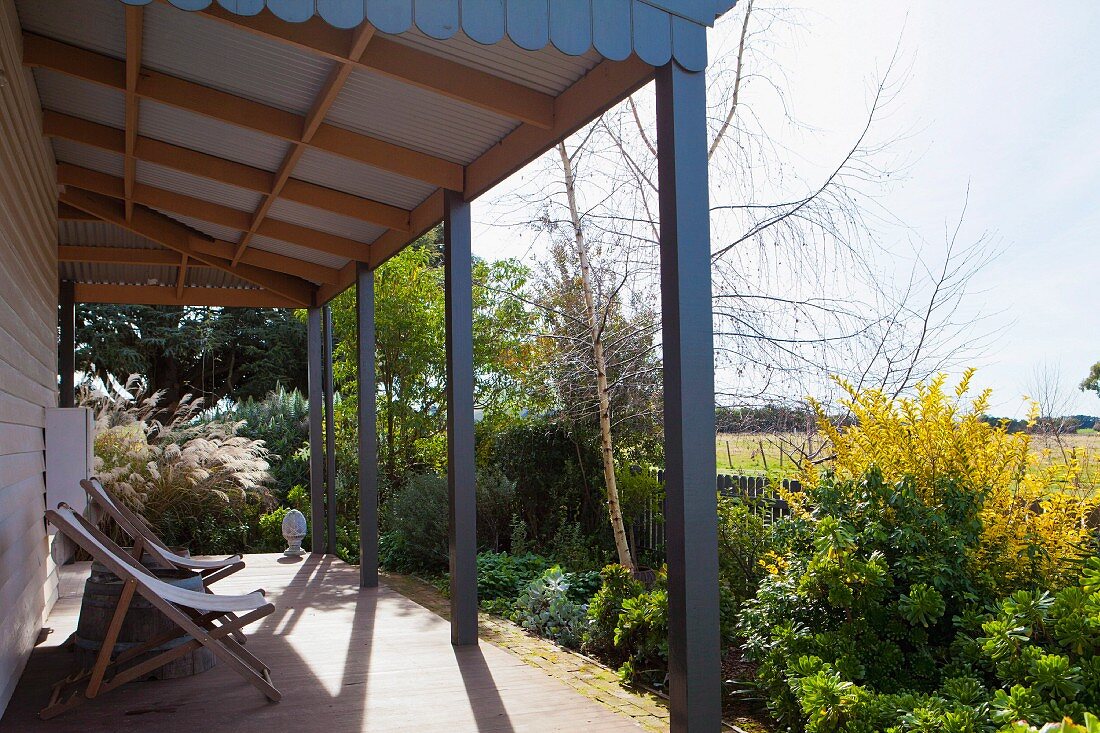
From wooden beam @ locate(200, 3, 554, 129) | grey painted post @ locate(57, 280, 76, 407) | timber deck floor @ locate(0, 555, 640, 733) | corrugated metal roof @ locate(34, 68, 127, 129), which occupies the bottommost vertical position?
timber deck floor @ locate(0, 555, 640, 733)

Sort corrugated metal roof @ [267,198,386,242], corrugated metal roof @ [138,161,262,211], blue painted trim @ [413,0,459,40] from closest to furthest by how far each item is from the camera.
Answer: blue painted trim @ [413,0,459,40] → corrugated metal roof @ [138,161,262,211] → corrugated metal roof @ [267,198,386,242]

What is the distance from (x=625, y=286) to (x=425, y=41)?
3.66 m

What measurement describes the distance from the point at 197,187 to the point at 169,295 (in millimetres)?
3658

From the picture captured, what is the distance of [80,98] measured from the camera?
4961mm

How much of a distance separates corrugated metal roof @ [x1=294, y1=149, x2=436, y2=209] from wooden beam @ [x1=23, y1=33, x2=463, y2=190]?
28 centimetres

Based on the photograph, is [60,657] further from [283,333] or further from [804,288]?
[283,333]

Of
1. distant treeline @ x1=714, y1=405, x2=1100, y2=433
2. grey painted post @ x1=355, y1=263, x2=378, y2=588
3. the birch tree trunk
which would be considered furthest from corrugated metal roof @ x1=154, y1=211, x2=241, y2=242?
distant treeline @ x1=714, y1=405, x2=1100, y2=433

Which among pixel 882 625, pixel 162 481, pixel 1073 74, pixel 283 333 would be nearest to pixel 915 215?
pixel 882 625

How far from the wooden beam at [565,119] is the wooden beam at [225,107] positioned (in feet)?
1.14

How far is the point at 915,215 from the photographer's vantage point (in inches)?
251

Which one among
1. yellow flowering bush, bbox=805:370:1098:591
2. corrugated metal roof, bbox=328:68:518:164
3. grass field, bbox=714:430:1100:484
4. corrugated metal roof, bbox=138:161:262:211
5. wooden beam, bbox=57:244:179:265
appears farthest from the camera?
wooden beam, bbox=57:244:179:265

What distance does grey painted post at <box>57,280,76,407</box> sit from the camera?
904cm

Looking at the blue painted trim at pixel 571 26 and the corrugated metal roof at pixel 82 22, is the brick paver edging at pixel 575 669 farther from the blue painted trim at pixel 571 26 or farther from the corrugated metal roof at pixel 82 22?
the corrugated metal roof at pixel 82 22

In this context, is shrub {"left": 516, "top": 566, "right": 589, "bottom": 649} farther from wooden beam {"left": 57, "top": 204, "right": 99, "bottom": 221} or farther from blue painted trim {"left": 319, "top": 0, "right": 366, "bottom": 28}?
wooden beam {"left": 57, "top": 204, "right": 99, "bottom": 221}
